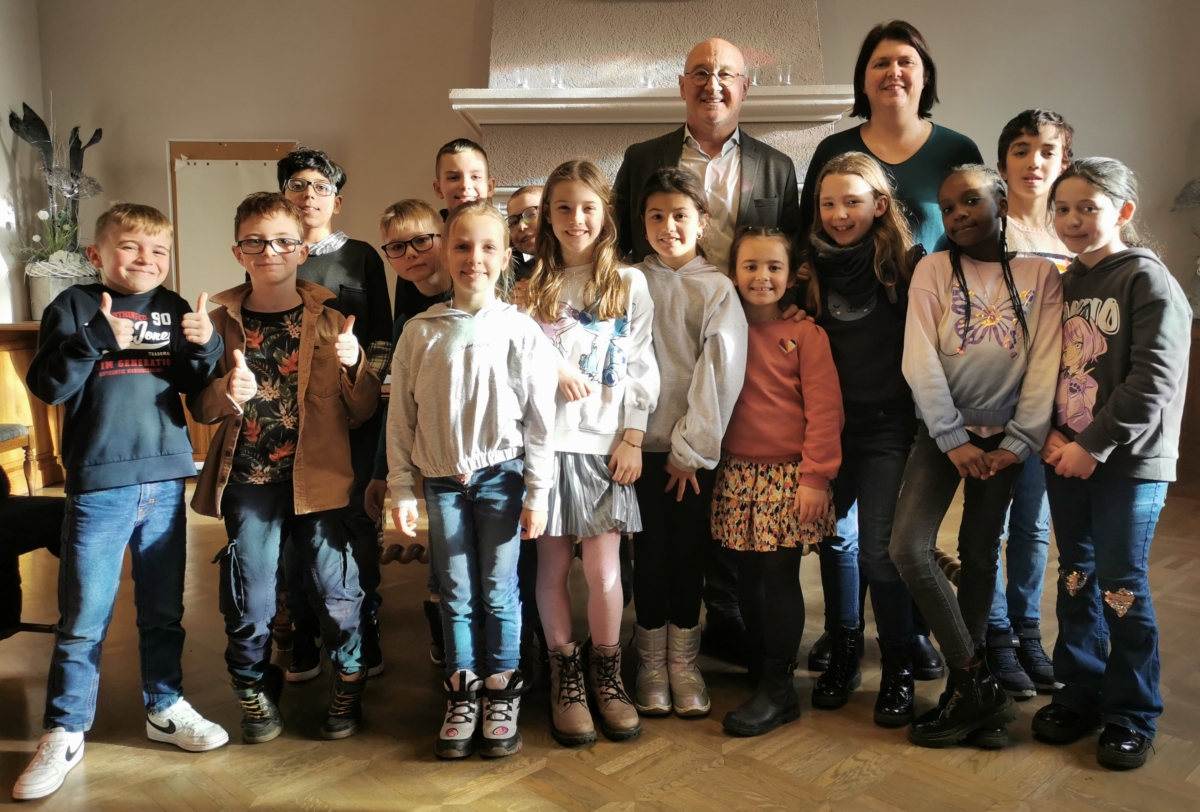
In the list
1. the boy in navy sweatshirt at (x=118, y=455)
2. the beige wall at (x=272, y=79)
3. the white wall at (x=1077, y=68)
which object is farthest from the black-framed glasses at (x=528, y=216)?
the white wall at (x=1077, y=68)

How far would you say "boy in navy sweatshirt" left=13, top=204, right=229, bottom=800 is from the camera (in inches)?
63.9

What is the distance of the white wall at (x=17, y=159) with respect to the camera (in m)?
4.30

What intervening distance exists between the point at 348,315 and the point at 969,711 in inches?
63.1

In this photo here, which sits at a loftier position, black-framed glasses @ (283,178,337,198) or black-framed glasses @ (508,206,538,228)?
black-framed glasses @ (283,178,337,198)

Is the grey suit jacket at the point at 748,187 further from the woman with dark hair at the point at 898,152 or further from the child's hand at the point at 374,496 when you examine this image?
the child's hand at the point at 374,496

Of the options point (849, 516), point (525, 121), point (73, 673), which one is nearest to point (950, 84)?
point (525, 121)

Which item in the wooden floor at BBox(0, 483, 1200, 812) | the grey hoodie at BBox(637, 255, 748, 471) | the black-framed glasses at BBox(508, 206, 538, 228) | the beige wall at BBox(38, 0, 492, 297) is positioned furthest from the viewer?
the beige wall at BBox(38, 0, 492, 297)

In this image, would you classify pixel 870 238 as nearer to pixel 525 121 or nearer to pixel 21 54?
pixel 525 121

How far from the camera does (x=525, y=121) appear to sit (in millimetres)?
3705

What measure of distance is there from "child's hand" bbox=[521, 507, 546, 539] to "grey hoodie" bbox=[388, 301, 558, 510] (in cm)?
1

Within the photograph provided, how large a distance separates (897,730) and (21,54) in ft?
16.7

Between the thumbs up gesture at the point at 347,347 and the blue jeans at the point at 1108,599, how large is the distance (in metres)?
1.46

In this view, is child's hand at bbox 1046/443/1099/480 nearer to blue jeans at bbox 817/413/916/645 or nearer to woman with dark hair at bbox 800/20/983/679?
blue jeans at bbox 817/413/916/645

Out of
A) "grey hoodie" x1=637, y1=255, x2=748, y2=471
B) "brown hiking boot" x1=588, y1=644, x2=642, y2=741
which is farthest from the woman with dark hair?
"brown hiking boot" x1=588, y1=644, x2=642, y2=741
